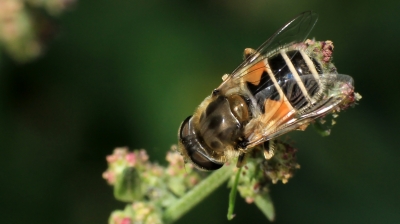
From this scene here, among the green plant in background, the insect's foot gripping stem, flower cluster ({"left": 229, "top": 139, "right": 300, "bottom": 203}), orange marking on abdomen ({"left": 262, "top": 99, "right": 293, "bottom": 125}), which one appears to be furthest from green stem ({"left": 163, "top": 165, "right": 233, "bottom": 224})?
the green plant in background

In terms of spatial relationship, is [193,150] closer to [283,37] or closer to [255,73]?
[255,73]

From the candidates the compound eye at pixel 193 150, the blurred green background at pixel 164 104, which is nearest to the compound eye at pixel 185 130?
the compound eye at pixel 193 150

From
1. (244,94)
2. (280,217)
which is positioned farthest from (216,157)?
(280,217)

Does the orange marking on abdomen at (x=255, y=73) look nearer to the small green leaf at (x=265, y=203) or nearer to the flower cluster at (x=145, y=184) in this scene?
the small green leaf at (x=265, y=203)

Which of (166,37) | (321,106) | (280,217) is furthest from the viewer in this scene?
(166,37)

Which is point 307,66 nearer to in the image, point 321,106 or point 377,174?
point 321,106

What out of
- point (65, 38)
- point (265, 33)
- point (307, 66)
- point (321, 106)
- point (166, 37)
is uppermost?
point (65, 38)

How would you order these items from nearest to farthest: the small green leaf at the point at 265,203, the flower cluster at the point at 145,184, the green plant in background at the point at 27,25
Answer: the small green leaf at the point at 265,203 < the flower cluster at the point at 145,184 < the green plant in background at the point at 27,25

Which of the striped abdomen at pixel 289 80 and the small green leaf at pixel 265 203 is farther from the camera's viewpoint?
the small green leaf at pixel 265 203
